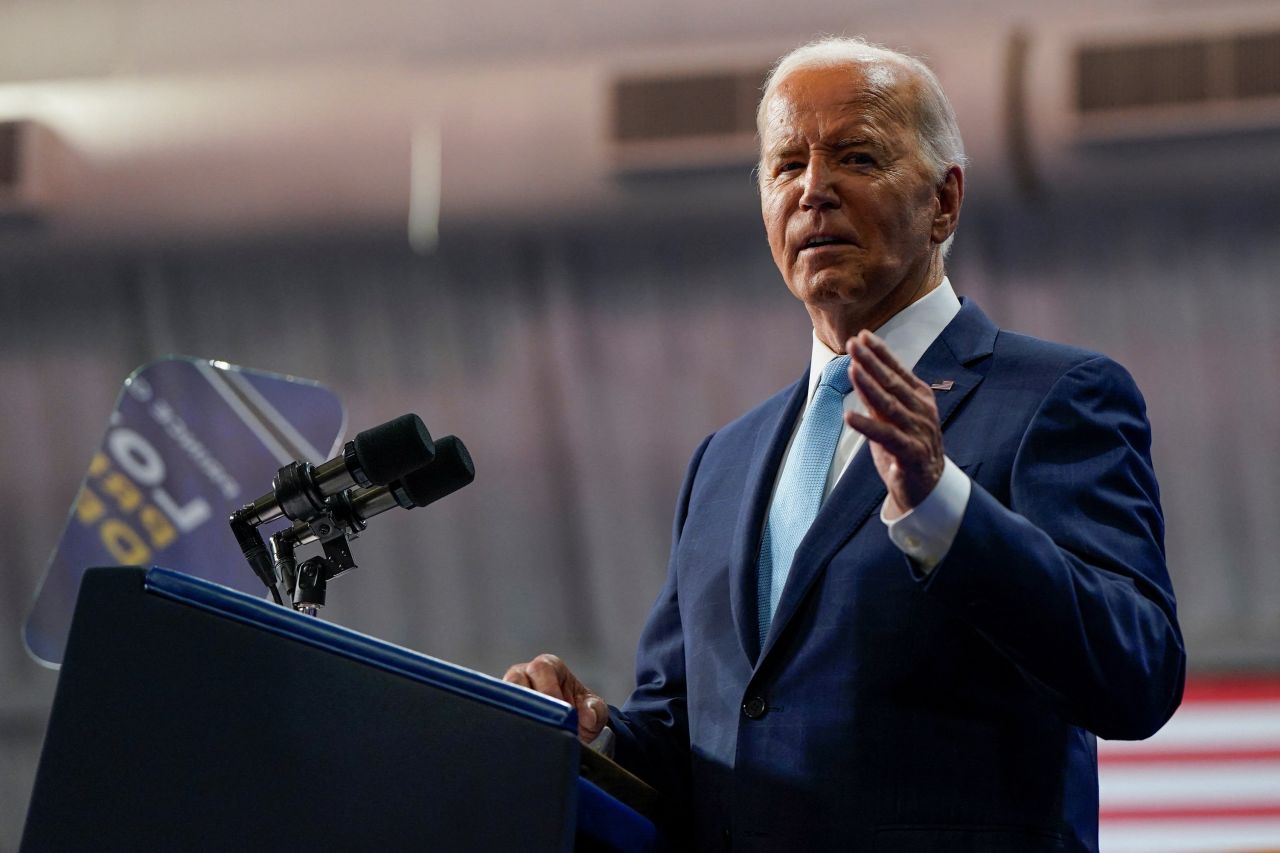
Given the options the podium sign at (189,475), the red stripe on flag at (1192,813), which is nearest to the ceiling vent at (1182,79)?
the red stripe on flag at (1192,813)

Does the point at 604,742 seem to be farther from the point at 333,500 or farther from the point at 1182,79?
the point at 1182,79

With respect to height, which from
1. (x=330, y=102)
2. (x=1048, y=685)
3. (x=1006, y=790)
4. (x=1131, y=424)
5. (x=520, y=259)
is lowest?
(x=1006, y=790)

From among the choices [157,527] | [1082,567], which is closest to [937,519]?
[1082,567]

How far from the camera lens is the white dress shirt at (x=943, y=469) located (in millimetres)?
1159

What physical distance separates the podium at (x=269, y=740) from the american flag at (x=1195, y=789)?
2.79 m

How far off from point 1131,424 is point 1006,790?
1.21 ft

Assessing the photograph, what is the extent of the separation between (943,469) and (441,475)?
0.45 metres

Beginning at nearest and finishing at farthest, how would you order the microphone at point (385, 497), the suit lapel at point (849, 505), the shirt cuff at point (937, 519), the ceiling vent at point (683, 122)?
the shirt cuff at point (937, 519)
the microphone at point (385, 497)
the suit lapel at point (849, 505)
the ceiling vent at point (683, 122)

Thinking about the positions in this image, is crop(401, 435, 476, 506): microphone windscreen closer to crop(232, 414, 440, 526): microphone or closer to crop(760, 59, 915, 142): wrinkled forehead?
crop(232, 414, 440, 526): microphone

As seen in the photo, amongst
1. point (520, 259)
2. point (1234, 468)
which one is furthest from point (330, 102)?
point (1234, 468)

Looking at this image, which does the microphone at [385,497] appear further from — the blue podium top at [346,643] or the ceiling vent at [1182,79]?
the ceiling vent at [1182,79]

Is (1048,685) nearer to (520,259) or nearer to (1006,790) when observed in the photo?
(1006,790)

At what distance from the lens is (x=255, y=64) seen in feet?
14.1

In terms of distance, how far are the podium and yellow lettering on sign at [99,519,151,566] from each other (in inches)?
72.8
